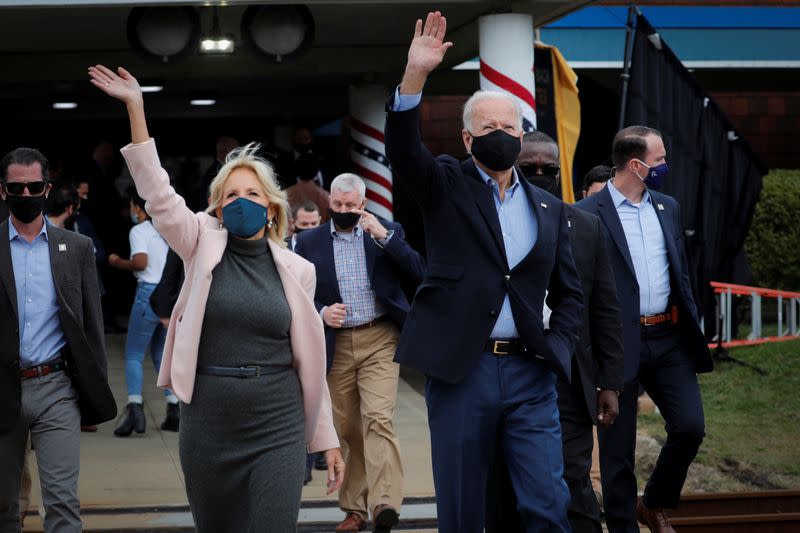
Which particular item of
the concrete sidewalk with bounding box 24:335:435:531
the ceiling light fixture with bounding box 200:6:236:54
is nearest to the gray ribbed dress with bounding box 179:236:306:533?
the concrete sidewalk with bounding box 24:335:435:531

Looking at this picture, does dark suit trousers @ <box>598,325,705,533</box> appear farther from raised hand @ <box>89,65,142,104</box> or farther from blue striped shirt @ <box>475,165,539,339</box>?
raised hand @ <box>89,65,142,104</box>

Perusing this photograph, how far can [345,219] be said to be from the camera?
25.9ft

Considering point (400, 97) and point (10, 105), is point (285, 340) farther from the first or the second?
point (10, 105)

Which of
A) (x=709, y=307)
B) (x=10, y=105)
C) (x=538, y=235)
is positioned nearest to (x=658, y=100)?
(x=709, y=307)

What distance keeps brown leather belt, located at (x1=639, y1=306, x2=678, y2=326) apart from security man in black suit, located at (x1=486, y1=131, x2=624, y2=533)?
571mm

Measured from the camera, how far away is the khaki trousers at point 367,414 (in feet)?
25.4

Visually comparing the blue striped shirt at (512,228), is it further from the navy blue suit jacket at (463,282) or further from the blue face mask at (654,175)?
the blue face mask at (654,175)

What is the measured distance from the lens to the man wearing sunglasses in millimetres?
5996

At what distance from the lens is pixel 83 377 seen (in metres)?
6.16

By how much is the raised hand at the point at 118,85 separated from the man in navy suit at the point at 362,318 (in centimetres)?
289

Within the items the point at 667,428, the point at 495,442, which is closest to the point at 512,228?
the point at 495,442

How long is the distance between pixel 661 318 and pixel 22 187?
126 inches

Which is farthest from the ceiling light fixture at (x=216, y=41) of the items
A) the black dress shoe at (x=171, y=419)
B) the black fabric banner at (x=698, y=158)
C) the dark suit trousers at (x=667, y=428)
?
the dark suit trousers at (x=667, y=428)

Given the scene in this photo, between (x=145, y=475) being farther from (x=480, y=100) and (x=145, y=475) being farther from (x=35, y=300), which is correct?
Answer: (x=480, y=100)
